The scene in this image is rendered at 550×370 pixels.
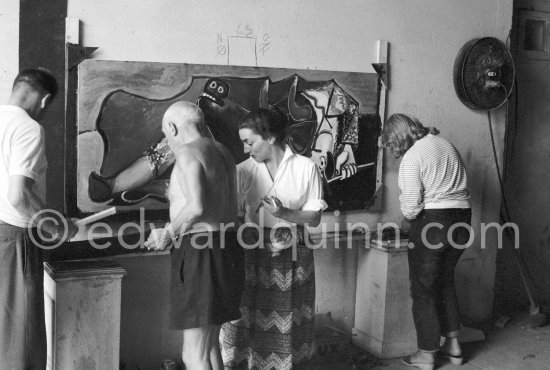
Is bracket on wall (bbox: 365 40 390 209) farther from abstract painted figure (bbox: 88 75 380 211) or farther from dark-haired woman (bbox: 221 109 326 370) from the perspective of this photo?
dark-haired woman (bbox: 221 109 326 370)

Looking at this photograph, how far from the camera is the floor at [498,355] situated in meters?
5.52

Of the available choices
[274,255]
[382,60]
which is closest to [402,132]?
[382,60]

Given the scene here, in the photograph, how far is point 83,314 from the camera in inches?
172

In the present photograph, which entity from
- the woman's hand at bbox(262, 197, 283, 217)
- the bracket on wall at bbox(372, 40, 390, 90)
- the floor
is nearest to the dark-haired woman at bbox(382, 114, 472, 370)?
the floor

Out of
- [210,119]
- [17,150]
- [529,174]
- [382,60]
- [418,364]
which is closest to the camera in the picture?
[17,150]

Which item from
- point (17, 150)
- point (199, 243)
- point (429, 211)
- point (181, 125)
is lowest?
point (199, 243)

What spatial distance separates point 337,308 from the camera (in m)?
5.97

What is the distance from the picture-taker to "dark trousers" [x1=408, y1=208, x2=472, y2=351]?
209 inches

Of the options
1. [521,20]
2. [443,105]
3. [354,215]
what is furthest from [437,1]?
[354,215]

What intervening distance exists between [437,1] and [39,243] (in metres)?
3.85

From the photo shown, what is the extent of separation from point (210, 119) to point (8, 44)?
1420mm

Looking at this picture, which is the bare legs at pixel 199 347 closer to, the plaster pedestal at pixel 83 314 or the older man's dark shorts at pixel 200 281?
the older man's dark shorts at pixel 200 281

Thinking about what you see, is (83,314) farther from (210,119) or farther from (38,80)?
(210,119)

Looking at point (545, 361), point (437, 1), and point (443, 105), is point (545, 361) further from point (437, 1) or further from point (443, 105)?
point (437, 1)
